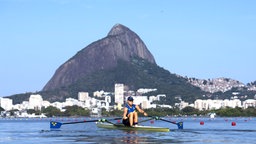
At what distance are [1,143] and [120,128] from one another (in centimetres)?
1298

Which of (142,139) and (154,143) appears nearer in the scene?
(154,143)

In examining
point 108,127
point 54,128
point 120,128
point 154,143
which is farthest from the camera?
point 54,128

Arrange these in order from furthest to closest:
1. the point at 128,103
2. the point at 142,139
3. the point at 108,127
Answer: the point at 108,127 → the point at 128,103 → the point at 142,139

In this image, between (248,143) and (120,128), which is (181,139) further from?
(120,128)

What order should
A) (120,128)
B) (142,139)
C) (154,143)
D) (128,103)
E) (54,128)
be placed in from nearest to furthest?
1. (154,143)
2. (142,139)
3. (128,103)
4. (120,128)
5. (54,128)

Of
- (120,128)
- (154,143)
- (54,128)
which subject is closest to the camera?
(154,143)

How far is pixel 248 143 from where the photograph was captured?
125 ft

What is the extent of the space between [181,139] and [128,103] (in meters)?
6.68

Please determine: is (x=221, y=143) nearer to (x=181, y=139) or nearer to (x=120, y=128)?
→ (x=181, y=139)

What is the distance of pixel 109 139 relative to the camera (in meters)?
40.8

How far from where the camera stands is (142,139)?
131 feet

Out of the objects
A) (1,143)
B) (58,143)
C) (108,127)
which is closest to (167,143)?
(58,143)

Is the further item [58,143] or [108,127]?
[108,127]

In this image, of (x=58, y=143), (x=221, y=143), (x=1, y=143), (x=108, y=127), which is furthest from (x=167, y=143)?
(x=108, y=127)
